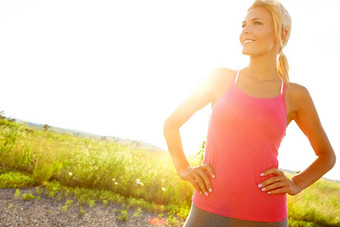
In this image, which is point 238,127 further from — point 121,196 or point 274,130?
point 121,196

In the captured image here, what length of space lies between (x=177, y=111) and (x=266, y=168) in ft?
1.81

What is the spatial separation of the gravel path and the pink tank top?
14.2ft

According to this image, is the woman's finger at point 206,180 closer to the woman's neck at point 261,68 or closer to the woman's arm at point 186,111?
the woman's arm at point 186,111

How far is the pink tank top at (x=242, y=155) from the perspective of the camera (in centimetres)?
141

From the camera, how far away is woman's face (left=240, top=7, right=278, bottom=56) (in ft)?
5.38

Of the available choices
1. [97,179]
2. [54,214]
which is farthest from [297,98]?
[97,179]

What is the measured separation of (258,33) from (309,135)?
2.40 feet

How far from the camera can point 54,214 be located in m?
5.29

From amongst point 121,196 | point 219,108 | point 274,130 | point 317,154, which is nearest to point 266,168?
point 274,130

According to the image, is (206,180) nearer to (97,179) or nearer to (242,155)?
(242,155)

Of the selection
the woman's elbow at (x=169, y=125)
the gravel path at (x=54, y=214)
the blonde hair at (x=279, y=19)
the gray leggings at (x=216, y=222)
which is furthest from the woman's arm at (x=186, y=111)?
the gravel path at (x=54, y=214)

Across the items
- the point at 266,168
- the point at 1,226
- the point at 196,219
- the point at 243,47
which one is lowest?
the point at 1,226

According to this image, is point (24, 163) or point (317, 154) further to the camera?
point (24, 163)

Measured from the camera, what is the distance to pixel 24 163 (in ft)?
24.1
